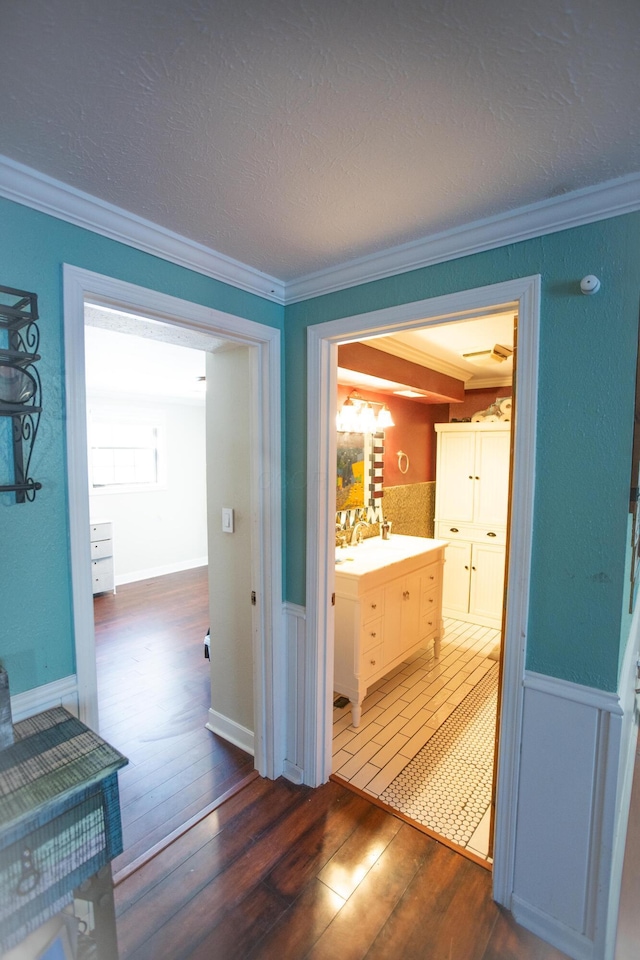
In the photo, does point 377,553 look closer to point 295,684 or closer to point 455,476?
point 295,684

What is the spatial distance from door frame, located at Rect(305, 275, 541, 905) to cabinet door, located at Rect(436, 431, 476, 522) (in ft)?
8.39

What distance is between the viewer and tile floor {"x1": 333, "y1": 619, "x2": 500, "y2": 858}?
217 centimetres

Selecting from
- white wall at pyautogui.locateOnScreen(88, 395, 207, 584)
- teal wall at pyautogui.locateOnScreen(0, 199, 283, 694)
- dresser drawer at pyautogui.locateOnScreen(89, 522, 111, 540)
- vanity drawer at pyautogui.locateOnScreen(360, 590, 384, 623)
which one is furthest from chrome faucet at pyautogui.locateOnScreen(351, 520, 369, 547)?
white wall at pyautogui.locateOnScreen(88, 395, 207, 584)

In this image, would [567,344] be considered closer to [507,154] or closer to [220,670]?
[507,154]

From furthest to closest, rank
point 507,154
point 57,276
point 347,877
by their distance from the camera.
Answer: point 347,877
point 57,276
point 507,154

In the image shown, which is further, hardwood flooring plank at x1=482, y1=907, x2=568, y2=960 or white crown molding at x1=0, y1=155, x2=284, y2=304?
hardwood flooring plank at x1=482, y1=907, x2=568, y2=960

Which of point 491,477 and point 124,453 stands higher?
point 124,453

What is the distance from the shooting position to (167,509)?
590 cm

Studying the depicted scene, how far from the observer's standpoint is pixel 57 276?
1.27 m

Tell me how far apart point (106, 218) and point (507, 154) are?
45.1 inches

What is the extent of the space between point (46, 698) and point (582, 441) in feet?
5.74

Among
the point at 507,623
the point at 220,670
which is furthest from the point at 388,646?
the point at 507,623

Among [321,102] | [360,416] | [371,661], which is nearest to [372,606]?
[371,661]

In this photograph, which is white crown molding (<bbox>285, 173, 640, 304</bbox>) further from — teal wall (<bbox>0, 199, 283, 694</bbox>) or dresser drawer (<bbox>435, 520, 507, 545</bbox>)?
dresser drawer (<bbox>435, 520, 507, 545</bbox>)
